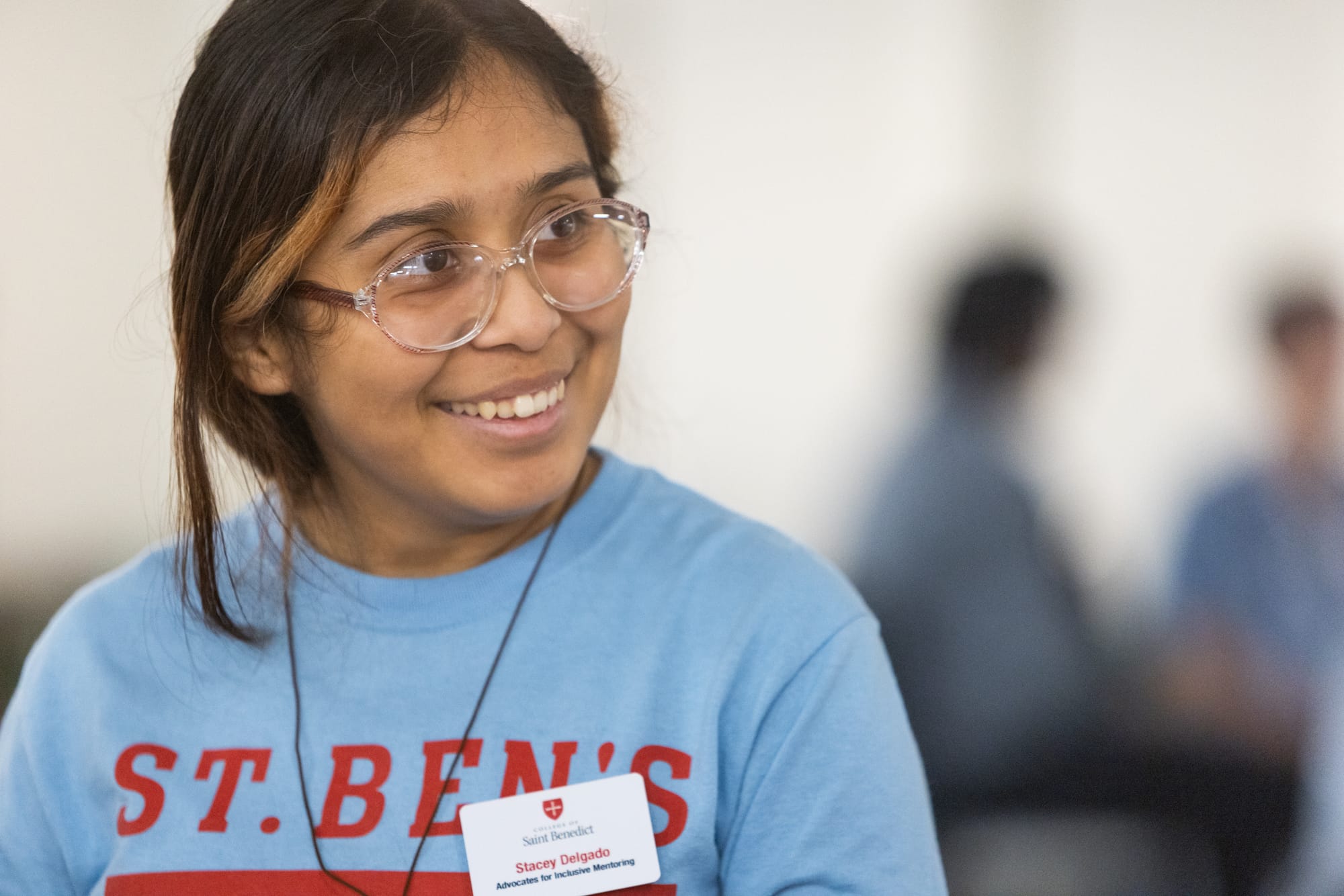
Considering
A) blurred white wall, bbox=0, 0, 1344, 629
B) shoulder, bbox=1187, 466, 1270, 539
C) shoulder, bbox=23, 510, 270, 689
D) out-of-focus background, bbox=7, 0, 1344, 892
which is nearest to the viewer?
shoulder, bbox=23, 510, 270, 689

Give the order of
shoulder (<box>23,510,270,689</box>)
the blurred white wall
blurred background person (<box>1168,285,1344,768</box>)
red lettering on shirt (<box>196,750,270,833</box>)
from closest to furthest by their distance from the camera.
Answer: red lettering on shirt (<box>196,750,270,833</box>) → shoulder (<box>23,510,270,689</box>) → blurred background person (<box>1168,285,1344,768</box>) → the blurred white wall

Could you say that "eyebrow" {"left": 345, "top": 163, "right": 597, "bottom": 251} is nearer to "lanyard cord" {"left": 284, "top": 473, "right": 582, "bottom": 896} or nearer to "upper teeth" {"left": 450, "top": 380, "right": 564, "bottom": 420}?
"upper teeth" {"left": 450, "top": 380, "right": 564, "bottom": 420}

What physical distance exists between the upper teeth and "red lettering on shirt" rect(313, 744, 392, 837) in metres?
0.32

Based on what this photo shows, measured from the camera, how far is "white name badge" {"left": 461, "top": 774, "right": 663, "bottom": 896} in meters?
1.02

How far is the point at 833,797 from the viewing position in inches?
39.4

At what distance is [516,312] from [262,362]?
295 mm

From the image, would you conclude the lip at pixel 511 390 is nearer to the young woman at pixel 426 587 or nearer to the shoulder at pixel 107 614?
the young woman at pixel 426 587

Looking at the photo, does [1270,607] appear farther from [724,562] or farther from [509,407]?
[509,407]

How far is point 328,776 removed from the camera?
1.09 meters

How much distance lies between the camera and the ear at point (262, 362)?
3.69 ft

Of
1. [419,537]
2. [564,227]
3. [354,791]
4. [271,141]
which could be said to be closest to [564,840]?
[354,791]

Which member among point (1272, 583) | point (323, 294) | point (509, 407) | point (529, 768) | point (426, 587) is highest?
point (323, 294)

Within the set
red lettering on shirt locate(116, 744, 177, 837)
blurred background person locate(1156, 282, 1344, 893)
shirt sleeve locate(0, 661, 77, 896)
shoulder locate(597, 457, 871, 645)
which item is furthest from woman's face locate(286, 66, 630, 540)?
blurred background person locate(1156, 282, 1344, 893)

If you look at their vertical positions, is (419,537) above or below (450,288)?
below
